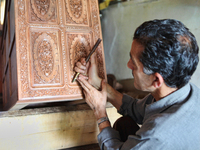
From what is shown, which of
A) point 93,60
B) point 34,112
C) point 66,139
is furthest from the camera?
point 66,139

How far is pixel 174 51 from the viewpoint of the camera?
3.12 ft

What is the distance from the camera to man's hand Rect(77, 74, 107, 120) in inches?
55.4

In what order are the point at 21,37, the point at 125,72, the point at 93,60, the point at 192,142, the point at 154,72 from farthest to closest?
the point at 125,72, the point at 93,60, the point at 21,37, the point at 154,72, the point at 192,142

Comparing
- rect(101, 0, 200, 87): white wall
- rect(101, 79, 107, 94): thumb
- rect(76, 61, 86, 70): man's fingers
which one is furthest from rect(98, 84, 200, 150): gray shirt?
rect(101, 0, 200, 87): white wall

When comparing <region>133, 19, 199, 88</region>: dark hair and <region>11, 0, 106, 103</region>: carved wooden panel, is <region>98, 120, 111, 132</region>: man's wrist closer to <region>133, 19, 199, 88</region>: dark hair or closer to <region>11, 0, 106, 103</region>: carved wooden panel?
<region>11, 0, 106, 103</region>: carved wooden panel

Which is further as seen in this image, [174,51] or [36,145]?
[36,145]

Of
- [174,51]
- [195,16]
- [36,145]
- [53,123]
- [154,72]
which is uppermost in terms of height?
[195,16]

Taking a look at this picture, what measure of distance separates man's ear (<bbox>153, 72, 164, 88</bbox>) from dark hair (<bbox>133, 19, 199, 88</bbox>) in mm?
19

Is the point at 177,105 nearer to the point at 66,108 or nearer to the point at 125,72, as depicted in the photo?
the point at 66,108

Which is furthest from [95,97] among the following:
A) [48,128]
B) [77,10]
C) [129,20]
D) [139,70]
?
[129,20]

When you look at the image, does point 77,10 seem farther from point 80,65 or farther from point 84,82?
point 84,82

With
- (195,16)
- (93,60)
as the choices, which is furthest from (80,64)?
(195,16)

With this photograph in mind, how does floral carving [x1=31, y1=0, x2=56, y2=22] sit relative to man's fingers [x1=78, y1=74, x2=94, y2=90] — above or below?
above

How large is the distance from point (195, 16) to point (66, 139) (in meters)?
1.82
